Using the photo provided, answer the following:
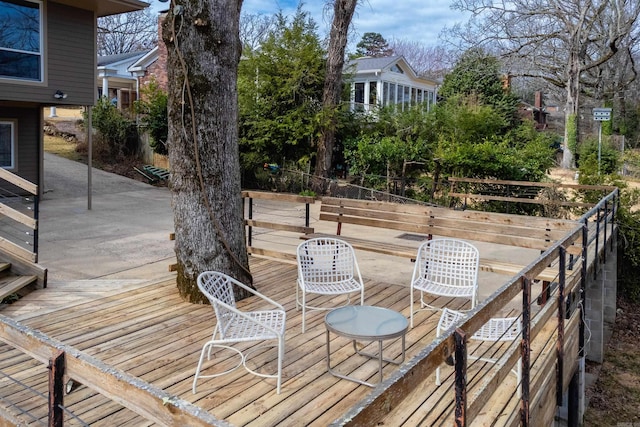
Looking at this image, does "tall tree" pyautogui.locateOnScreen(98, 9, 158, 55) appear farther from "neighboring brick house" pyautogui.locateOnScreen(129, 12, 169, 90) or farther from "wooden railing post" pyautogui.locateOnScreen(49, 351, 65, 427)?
"wooden railing post" pyautogui.locateOnScreen(49, 351, 65, 427)

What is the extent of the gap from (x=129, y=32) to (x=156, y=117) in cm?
2204

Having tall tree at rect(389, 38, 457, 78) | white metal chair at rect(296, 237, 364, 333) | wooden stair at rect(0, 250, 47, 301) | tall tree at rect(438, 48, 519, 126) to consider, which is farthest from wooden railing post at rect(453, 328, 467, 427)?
tall tree at rect(389, 38, 457, 78)

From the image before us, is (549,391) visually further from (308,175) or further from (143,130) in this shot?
(143,130)

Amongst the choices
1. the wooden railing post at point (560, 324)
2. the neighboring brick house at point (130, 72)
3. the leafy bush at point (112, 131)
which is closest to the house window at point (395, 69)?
the neighboring brick house at point (130, 72)

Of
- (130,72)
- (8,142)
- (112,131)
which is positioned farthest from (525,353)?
(130,72)

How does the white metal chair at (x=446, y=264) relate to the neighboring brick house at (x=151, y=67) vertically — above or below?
below

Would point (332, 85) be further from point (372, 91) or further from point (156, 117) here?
point (372, 91)

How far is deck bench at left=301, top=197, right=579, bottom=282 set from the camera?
17.6 feet

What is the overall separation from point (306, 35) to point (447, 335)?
14942 mm

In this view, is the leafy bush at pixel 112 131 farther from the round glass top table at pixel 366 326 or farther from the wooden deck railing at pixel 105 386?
the wooden deck railing at pixel 105 386

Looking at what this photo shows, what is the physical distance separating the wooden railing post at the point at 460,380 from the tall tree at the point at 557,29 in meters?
22.9

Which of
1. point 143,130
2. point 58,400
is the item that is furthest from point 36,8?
point 58,400

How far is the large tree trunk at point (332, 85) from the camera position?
14891 millimetres

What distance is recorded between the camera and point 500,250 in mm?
8758
